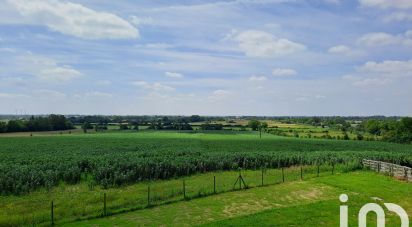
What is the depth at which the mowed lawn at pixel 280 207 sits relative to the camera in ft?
63.4

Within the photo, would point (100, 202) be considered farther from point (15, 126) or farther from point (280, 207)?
point (15, 126)

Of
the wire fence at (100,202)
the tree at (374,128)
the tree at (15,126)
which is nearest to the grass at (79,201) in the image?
the wire fence at (100,202)

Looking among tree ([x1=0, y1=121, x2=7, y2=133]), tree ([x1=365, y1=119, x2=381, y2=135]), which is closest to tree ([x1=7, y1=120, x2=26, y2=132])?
tree ([x1=0, y1=121, x2=7, y2=133])

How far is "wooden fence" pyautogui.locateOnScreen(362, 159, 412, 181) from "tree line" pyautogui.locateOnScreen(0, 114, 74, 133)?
11991 cm

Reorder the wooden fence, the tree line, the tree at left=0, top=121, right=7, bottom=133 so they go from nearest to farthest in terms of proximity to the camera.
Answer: the wooden fence, the tree at left=0, top=121, right=7, bottom=133, the tree line

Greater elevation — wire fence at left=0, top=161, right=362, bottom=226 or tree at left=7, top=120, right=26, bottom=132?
tree at left=7, top=120, right=26, bottom=132

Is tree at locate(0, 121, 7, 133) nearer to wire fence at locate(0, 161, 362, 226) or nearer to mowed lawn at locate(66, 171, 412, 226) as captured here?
wire fence at locate(0, 161, 362, 226)

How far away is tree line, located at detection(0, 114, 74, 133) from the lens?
420 feet

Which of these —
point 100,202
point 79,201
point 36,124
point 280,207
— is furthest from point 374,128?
point 79,201

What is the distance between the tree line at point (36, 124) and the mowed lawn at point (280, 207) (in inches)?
4744

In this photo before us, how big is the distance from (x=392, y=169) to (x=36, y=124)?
13195cm

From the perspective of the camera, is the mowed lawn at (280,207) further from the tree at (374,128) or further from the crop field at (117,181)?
the tree at (374,128)

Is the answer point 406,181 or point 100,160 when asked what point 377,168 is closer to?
point 406,181

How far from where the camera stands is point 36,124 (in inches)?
5472
